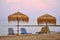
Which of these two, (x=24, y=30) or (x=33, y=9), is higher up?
(x=33, y=9)

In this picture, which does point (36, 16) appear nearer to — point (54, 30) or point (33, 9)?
point (33, 9)

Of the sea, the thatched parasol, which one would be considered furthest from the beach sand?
the thatched parasol

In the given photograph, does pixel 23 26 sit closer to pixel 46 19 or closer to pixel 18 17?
pixel 18 17

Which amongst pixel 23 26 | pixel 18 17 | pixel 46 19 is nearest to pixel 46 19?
pixel 46 19

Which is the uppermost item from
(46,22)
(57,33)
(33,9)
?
(33,9)

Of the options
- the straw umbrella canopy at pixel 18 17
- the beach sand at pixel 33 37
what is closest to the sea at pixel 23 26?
the straw umbrella canopy at pixel 18 17

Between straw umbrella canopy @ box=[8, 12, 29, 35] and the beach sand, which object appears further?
straw umbrella canopy @ box=[8, 12, 29, 35]

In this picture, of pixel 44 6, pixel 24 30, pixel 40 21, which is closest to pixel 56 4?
pixel 44 6

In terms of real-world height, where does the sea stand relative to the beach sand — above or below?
above

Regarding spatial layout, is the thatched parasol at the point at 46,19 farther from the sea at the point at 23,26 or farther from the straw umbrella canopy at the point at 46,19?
the sea at the point at 23,26

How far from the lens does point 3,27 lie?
14.2ft

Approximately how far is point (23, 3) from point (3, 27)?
32.8 inches

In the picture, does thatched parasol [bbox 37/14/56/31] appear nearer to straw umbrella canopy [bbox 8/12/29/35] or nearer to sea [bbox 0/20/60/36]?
sea [bbox 0/20/60/36]

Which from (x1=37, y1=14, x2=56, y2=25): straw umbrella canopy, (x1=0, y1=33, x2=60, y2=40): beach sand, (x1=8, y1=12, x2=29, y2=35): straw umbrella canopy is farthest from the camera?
(x1=37, y1=14, x2=56, y2=25): straw umbrella canopy
